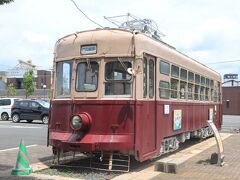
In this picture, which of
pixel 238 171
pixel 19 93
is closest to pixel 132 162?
pixel 238 171

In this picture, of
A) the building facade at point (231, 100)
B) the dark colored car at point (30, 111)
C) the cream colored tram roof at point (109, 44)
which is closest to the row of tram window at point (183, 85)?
the cream colored tram roof at point (109, 44)

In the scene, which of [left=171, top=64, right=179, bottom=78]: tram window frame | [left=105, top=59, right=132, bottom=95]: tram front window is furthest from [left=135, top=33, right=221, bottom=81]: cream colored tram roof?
[left=105, top=59, right=132, bottom=95]: tram front window

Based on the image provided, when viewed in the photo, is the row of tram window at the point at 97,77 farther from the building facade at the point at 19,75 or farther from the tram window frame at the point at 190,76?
the building facade at the point at 19,75

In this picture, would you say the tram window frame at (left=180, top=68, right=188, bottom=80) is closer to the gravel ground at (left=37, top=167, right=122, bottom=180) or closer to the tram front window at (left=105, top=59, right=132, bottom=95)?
the tram front window at (left=105, top=59, right=132, bottom=95)

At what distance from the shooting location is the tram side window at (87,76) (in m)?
10.5

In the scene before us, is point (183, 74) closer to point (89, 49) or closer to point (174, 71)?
point (174, 71)

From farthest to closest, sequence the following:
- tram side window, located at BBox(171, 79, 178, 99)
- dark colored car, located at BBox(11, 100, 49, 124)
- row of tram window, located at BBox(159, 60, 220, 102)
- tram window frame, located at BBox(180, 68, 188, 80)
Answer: dark colored car, located at BBox(11, 100, 49, 124)
tram window frame, located at BBox(180, 68, 188, 80)
tram side window, located at BBox(171, 79, 178, 99)
row of tram window, located at BBox(159, 60, 220, 102)

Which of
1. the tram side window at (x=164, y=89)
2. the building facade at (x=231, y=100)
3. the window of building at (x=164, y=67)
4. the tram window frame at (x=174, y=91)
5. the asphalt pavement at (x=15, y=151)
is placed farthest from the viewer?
the building facade at (x=231, y=100)

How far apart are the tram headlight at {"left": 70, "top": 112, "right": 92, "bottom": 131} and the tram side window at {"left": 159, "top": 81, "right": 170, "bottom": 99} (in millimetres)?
2312

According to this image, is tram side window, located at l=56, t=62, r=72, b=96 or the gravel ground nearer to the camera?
the gravel ground

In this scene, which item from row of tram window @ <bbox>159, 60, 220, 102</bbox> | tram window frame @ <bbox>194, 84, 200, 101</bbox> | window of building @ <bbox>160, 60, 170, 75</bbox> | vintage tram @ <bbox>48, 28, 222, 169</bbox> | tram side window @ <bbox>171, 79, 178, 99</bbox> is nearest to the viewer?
vintage tram @ <bbox>48, 28, 222, 169</bbox>

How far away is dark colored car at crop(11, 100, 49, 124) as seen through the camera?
1174 inches

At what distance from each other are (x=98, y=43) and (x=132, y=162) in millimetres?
3263

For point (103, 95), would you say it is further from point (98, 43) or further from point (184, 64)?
point (184, 64)
